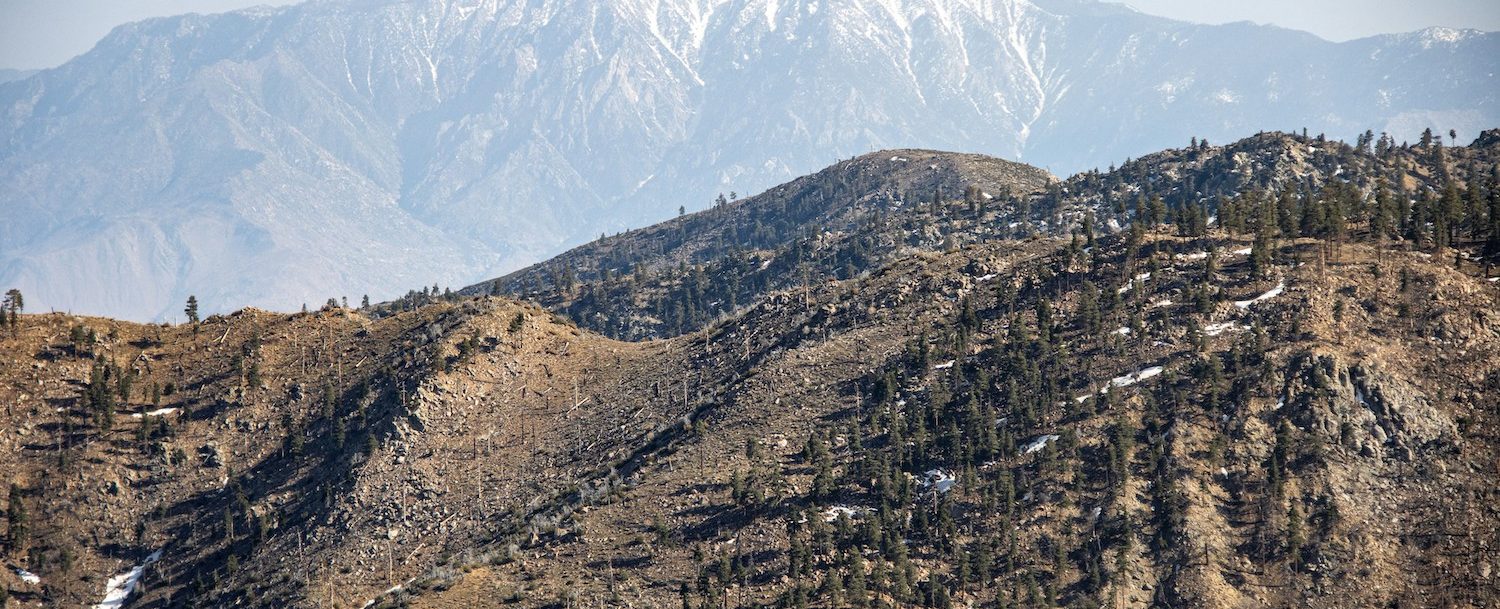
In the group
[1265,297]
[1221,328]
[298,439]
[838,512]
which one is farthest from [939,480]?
[298,439]

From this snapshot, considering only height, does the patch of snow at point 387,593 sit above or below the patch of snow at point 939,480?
below

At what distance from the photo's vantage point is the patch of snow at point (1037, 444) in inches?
5837

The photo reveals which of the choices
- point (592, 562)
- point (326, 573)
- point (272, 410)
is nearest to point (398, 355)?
point (272, 410)

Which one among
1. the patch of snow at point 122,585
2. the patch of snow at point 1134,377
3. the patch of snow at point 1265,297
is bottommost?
the patch of snow at point 122,585

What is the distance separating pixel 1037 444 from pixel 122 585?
97.7 meters

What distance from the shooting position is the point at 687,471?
15675 cm

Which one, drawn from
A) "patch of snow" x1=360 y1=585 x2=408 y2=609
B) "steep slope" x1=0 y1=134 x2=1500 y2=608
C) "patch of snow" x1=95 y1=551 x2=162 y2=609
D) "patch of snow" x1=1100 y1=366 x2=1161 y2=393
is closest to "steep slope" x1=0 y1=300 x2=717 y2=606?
"steep slope" x1=0 y1=134 x2=1500 y2=608

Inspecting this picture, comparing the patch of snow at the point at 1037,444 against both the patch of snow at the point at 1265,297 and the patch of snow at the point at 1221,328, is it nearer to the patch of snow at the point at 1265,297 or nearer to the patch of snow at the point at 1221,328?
the patch of snow at the point at 1221,328

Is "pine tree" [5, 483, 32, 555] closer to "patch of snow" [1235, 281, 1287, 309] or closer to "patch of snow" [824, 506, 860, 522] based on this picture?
"patch of snow" [824, 506, 860, 522]

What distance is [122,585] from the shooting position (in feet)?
515

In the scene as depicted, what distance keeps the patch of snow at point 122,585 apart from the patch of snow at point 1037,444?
306 ft

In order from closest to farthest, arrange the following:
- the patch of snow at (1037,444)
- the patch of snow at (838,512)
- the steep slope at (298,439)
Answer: the patch of snow at (838,512)
the patch of snow at (1037,444)
the steep slope at (298,439)

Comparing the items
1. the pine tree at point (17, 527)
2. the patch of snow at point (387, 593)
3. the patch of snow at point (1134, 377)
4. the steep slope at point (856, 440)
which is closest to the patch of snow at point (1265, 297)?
the steep slope at point (856, 440)

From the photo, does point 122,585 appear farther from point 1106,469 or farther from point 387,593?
point 1106,469
